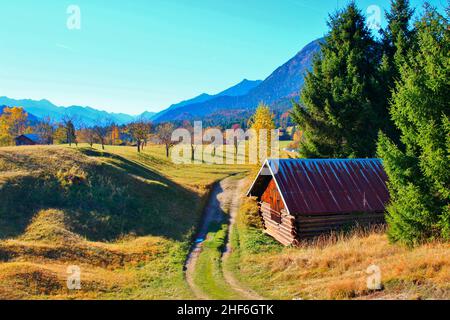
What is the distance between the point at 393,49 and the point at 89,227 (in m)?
36.1

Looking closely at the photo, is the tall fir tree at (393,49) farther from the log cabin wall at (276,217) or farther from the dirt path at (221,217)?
the dirt path at (221,217)

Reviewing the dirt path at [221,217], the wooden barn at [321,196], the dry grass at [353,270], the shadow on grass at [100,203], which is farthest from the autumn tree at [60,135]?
the dry grass at [353,270]

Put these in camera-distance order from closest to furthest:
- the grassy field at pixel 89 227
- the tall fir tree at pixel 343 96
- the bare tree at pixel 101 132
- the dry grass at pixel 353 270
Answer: the dry grass at pixel 353 270, the grassy field at pixel 89 227, the tall fir tree at pixel 343 96, the bare tree at pixel 101 132

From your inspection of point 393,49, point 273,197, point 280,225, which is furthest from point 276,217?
point 393,49

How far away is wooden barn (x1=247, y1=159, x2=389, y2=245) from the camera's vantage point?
65.5 feet

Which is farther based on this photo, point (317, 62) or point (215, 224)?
point (317, 62)

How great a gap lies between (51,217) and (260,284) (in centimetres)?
2007

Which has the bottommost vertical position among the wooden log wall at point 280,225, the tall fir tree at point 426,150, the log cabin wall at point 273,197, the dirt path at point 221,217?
the dirt path at point 221,217

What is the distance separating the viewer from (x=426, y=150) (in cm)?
1382

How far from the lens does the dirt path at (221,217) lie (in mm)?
14492

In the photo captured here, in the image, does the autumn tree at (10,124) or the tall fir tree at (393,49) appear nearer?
the tall fir tree at (393,49)
